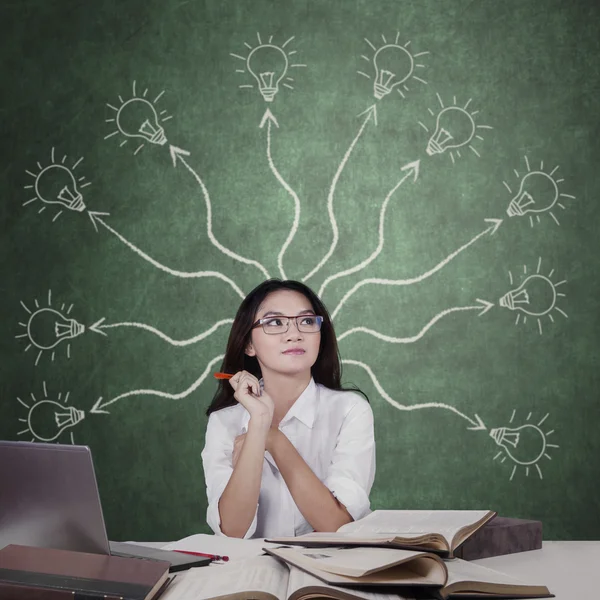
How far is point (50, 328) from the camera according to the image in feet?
9.20

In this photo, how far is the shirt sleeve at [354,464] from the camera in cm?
170

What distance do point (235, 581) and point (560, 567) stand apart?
567mm

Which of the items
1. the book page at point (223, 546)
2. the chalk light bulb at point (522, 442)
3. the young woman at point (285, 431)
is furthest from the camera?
the chalk light bulb at point (522, 442)

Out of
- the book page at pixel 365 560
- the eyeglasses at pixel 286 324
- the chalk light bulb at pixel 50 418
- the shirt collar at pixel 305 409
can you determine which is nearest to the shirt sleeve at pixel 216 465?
the shirt collar at pixel 305 409

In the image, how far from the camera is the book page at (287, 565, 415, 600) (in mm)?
787

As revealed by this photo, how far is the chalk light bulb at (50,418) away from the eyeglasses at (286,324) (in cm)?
125

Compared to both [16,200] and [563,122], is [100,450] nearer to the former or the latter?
[16,200]

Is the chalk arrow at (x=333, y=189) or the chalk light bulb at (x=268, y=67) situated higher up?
the chalk light bulb at (x=268, y=67)

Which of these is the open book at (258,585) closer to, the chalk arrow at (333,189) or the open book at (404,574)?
the open book at (404,574)

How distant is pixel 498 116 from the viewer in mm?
2828

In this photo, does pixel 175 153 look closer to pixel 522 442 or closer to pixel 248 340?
pixel 248 340

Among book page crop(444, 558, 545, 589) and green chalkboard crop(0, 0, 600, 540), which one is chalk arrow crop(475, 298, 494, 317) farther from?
book page crop(444, 558, 545, 589)

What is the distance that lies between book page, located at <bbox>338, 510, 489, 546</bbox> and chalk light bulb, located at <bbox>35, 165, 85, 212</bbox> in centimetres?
199

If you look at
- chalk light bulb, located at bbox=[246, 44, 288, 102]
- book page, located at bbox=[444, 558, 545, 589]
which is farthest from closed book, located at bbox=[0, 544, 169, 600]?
chalk light bulb, located at bbox=[246, 44, 288, 102]
